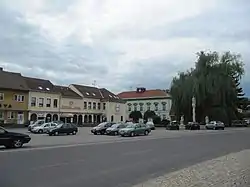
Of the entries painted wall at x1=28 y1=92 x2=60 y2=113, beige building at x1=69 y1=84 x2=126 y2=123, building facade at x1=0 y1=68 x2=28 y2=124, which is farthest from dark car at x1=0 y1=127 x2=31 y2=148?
beige building at x1=69 y1=84 x2=126 y2=123

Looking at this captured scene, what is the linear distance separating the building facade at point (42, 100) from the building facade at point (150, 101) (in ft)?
120

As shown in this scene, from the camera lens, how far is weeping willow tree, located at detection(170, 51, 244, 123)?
68.6 m

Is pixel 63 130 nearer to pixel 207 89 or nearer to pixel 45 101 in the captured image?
pixel 207 89

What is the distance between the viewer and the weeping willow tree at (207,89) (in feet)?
225

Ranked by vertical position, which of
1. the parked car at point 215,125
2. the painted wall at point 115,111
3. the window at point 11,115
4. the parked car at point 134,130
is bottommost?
the parked car at point 134,130

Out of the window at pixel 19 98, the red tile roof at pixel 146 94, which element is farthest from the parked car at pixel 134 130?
the red tile roof at pixel 146 94

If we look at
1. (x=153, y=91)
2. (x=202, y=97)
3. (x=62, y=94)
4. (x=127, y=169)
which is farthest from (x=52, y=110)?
(x=127, y=169)

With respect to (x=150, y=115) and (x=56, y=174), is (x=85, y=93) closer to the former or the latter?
(x=150, y=115)

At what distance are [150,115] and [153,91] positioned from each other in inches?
803

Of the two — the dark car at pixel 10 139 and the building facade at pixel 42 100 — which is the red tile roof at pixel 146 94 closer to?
the building facade at pixel 42 100

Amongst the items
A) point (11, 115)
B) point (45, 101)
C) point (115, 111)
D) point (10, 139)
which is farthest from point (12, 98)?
point (10, 139)

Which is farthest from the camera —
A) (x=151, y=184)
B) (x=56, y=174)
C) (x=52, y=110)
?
(x=52, y=110)

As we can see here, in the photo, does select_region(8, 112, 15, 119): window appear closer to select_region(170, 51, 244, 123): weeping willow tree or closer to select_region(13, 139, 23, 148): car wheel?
select_region(170, 51, 244, 123): weeping willow tree

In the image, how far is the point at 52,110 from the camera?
81688mm
